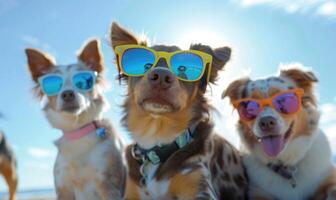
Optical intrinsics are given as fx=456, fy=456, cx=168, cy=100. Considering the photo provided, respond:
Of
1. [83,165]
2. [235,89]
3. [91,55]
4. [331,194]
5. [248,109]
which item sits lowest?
[83,165]

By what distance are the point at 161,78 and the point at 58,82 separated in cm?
193

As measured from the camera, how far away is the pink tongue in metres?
4.94

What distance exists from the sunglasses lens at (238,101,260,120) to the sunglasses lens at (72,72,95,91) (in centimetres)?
191

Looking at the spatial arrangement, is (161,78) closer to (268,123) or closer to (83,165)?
(268,123)

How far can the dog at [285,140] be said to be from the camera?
16.2 feet

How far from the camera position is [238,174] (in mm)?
5195

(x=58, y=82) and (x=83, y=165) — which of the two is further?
(x=58, y=82)

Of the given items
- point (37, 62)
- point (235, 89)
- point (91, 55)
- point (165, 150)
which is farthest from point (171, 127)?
point (37, 62)

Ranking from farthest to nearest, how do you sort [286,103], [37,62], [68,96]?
1. [37,62]
2. [68,96]
3. [286,103]

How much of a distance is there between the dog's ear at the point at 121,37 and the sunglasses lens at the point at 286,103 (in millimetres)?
1676

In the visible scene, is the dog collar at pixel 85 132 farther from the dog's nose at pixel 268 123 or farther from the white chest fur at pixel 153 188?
the dog's nose at pixel 268 123

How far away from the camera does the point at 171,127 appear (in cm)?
459

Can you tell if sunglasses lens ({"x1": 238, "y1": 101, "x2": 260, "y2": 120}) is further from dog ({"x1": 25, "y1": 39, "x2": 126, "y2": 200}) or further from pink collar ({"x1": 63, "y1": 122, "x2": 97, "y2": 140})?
pink collar ({"x1": 63, "y1": 122, "x2": 97, "y2": 140})

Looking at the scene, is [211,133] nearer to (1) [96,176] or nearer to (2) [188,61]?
(2) [188,61]
